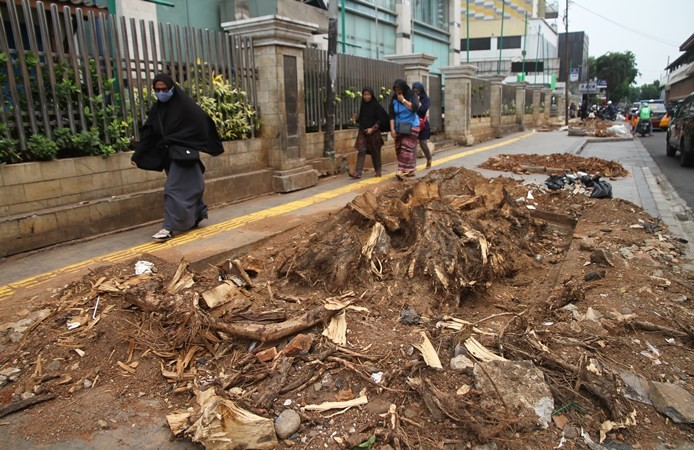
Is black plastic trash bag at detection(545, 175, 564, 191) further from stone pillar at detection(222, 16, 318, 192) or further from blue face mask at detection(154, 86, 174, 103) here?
blue face mask at detection(154, 86, 174, 103)

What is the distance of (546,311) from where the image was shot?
404 cm

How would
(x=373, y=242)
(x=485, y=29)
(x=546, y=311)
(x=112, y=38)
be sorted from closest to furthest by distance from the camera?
1. (x=546, y=311)
2. (x=373, y=242)
3. (x=112, y=38)
4. (x=485, y=29)

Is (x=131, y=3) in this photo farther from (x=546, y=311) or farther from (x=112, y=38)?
(x=546, y=311)

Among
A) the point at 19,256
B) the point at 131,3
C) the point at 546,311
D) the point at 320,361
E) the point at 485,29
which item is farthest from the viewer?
the point at 485,29

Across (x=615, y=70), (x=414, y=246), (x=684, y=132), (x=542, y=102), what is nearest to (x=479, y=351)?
(x=414, y=246)

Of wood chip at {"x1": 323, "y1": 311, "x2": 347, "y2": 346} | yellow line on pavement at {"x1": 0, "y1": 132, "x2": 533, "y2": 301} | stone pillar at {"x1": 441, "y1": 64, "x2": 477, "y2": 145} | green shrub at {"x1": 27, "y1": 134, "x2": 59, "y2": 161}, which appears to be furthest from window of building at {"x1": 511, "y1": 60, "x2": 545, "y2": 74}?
wood chip at {"x1": 323, "y1": 311, "x2": 347, "y2": 346}

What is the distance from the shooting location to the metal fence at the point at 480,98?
786 inches

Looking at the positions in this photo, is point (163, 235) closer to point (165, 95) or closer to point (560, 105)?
point (165, 95)

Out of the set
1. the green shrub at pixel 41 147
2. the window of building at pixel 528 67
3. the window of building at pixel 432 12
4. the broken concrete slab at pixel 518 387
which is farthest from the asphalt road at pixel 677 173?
the window of building at pixel 528 67

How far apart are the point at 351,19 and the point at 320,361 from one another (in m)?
16.2

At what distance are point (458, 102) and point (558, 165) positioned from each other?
6885 millimetres

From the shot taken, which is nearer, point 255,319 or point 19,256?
point 255,319

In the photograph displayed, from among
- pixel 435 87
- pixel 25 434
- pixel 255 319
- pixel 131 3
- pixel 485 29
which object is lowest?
pixel 25 434

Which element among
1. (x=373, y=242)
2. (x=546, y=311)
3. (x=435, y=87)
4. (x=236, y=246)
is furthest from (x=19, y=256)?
(x=435, y=87)
